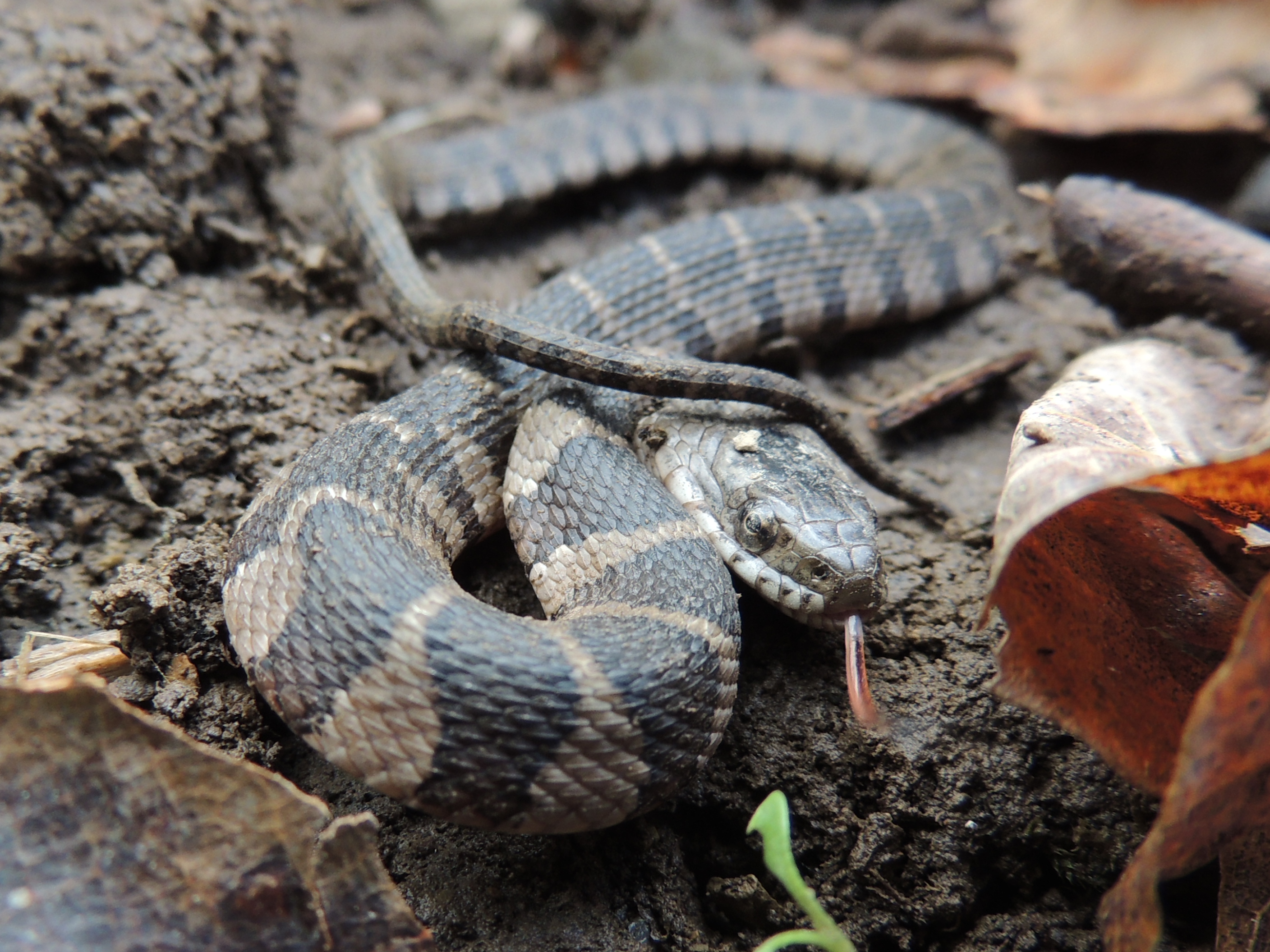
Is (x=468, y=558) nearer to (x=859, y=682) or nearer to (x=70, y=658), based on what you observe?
(x=70, y=658)

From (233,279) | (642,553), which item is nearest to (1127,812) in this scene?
(642,553)

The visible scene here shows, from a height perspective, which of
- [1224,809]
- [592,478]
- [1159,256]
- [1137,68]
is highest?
[1137,68]

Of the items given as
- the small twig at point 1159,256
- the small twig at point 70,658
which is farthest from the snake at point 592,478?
the small twig at point 1159,256

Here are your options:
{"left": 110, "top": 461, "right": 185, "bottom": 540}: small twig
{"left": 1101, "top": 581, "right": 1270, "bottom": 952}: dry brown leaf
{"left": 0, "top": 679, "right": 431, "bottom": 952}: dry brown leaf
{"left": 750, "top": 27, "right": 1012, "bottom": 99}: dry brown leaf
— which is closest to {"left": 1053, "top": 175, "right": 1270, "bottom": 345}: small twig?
{"left": 750, "top": 27, "right": 1012, "bottom": 99}: dry brown leaf

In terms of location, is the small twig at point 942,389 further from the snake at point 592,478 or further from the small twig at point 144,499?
the small twig at point 144,499

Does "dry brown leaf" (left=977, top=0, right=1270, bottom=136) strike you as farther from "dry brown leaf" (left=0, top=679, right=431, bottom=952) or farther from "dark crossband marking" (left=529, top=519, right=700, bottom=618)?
"dry brown leaf" (left=0, top=679, right=431, bottom=952)

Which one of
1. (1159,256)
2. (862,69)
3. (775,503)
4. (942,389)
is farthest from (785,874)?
(862,69)

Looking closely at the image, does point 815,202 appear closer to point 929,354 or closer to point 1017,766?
point 929,354
